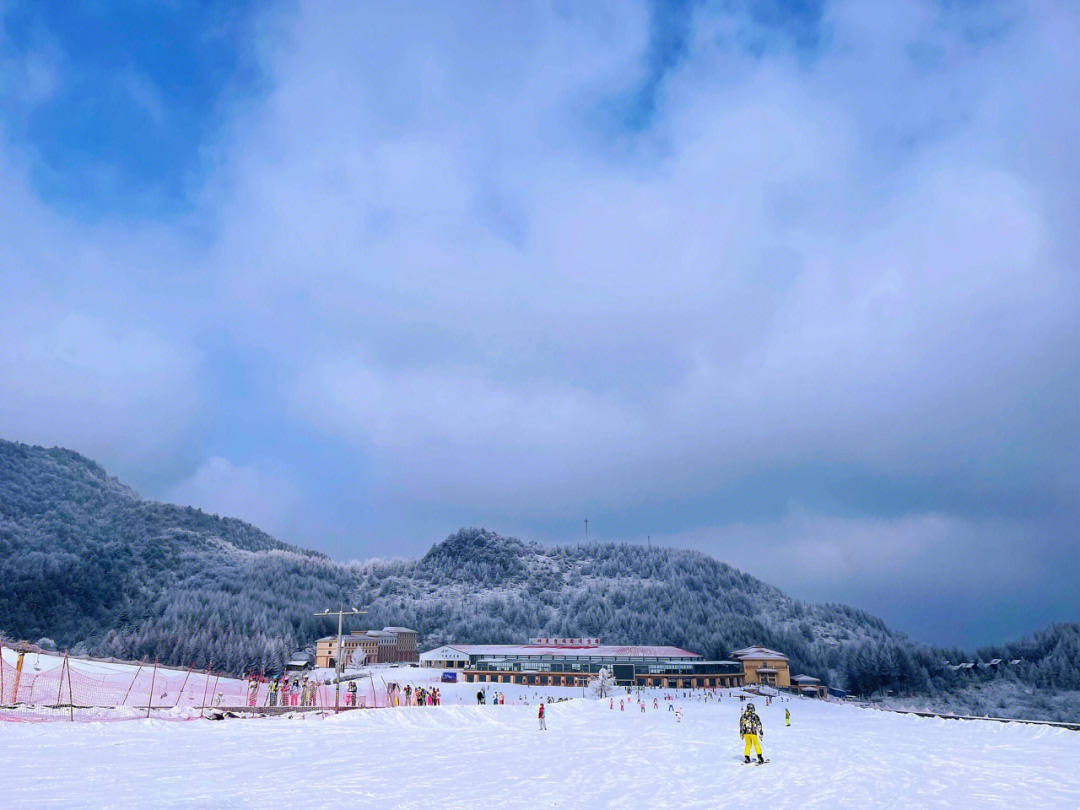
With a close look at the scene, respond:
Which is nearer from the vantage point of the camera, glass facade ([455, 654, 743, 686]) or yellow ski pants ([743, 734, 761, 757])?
yellow ski pants ([743, 734, 761, 757])

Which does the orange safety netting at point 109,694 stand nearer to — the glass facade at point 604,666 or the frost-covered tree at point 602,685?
the frost-covered tree at point 602,685

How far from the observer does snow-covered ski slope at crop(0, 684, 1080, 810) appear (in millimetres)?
16969

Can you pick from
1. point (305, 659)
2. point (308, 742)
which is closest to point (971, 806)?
point (308, 742)

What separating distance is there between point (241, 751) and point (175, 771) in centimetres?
556

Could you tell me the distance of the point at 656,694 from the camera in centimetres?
10388

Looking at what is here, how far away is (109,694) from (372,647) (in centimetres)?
12249

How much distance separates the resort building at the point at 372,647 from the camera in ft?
482

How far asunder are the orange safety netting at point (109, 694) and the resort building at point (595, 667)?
76.0 m

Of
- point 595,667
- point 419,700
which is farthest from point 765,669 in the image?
point 419,700

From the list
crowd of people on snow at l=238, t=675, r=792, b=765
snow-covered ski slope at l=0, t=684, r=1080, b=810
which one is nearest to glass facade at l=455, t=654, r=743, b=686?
crowd of people on snow at l=238, t=675, r=792, b=765

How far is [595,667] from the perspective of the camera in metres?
132

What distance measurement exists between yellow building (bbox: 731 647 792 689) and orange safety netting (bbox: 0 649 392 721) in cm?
9799

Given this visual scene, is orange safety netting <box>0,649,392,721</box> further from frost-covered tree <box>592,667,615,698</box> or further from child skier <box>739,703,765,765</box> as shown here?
frost-covered tree <box>592,667,615,698</box>

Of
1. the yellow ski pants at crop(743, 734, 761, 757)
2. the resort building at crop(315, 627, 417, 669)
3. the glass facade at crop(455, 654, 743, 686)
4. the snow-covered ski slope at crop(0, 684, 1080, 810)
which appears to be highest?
the resort building at crop(315, 627, 417, 669)
